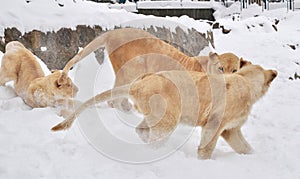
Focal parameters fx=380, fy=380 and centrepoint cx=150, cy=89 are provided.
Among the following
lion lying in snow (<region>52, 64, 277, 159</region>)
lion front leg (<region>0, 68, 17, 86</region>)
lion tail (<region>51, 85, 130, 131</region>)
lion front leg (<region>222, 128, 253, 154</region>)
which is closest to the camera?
lion tail (<region>51, 85, 130, 131</region>)

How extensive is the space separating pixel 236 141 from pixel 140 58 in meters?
1.69

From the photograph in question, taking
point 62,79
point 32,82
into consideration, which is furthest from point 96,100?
point 32,82

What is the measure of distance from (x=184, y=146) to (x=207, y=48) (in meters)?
5.42

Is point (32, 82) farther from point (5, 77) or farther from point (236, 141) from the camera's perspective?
point (236, 141)

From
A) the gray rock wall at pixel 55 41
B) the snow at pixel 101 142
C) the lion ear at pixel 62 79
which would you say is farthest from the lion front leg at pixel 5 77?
the gray rock wall at pixel 55 41

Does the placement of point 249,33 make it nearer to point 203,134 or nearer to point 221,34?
point 221,34

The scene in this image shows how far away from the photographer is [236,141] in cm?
370

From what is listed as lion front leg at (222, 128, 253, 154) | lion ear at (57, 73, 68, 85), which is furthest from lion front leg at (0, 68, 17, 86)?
lion front leg at (222, 128, 253, 154)

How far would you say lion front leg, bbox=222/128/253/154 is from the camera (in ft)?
12.0

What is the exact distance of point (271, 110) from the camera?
5.51 metres

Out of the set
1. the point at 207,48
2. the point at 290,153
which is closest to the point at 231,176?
the point at 290,153

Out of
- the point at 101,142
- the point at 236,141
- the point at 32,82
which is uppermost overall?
the point at 32,82

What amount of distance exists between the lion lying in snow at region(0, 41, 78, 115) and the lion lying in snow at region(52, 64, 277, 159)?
1237 millimetres

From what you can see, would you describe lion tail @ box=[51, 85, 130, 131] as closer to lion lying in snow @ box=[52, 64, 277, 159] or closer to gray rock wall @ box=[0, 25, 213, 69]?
lion lying in snow @ box=[52, 64, 277, 159]
